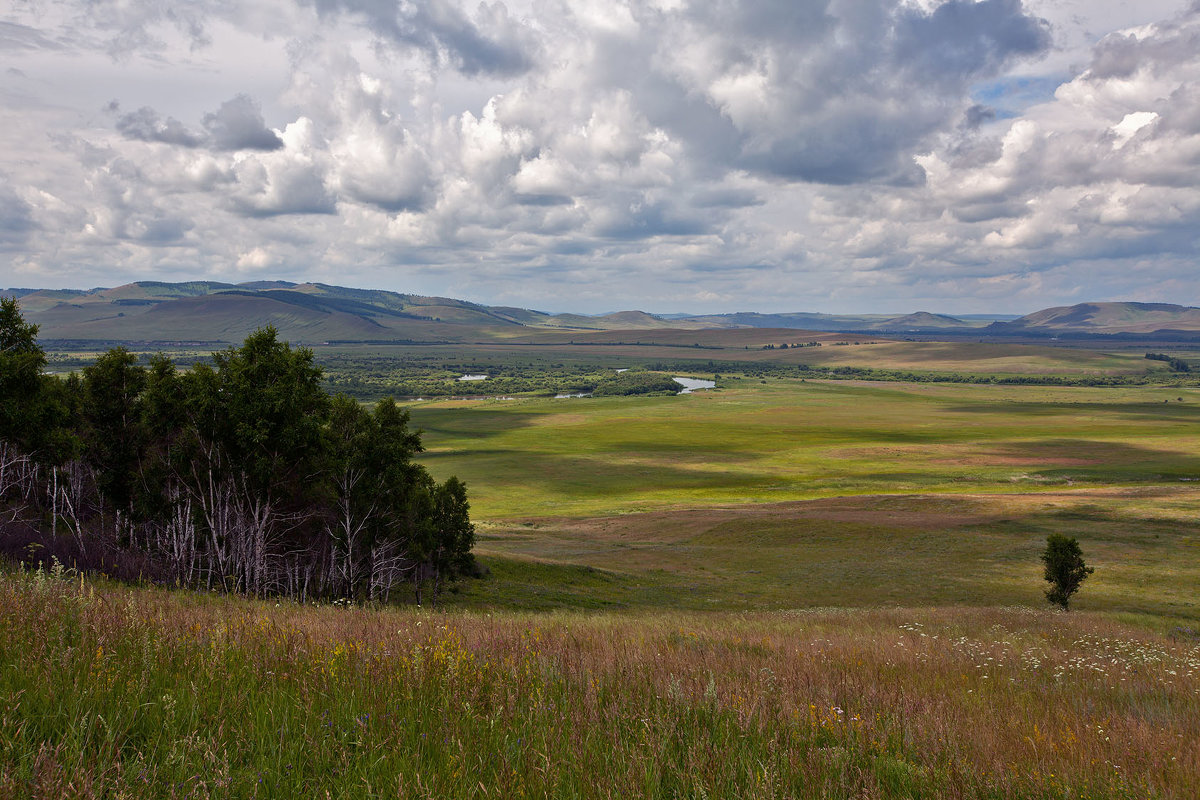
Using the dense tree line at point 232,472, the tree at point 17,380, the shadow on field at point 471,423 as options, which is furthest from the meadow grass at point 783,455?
the tree at point 17,380

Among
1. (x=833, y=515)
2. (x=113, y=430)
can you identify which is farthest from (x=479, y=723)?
(x=833, y=515)

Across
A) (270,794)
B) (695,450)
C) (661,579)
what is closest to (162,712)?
(270,794)

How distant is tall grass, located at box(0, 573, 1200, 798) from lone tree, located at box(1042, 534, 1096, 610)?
34.5 metres

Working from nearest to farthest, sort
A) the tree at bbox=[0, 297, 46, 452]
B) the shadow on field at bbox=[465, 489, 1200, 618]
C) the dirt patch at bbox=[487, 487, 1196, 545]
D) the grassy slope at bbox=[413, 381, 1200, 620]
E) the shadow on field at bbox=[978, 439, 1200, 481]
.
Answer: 1. the tree at bbox=[0, 297, 46, 452]
2. the shadow on field at bbox=[465, 489, 1200, 618]
3. the grassy slope at bbox=[413, 381, 1200, 620]
4. the dirt patch at bbox=[487, 487, 1196, 545]
5. the shadow on field at bbox=[978, 439, 1200, 481]

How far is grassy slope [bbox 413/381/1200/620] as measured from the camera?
44.6 meters

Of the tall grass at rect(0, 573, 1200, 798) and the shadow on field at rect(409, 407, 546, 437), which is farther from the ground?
the tall grass at rect(0, 573, 1200, 798)

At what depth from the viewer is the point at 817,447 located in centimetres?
14062

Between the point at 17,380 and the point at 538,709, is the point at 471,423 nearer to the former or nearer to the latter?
the point at 17,380

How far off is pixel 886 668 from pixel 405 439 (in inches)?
1182

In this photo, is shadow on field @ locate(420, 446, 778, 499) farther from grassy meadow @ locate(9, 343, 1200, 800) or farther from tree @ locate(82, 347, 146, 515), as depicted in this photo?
grassy meadow @ locate(9, 343, 1200, 800)

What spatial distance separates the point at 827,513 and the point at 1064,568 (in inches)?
1338

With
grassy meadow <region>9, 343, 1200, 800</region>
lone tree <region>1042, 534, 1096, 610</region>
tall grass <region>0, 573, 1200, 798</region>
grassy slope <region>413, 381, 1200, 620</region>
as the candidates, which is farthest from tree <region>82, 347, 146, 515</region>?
lone tree <region>1042, 534, 1096, 610</region>

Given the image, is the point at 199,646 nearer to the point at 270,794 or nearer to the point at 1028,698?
the point at 270,794

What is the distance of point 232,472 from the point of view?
32.5 metres
